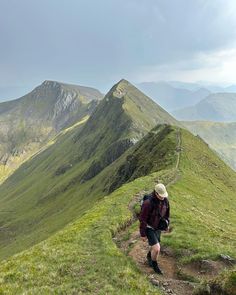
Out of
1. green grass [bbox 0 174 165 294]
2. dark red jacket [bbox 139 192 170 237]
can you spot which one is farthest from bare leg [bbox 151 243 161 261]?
green grass [bbox 0 174 165 294]

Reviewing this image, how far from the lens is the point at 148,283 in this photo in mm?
16500

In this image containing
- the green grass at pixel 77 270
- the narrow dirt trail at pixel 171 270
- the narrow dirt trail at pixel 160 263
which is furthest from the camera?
the narrow dirt trail at pixel 171 270

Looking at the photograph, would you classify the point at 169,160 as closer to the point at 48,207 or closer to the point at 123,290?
the point at 123,290

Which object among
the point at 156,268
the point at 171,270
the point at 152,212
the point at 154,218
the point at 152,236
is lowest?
the point at 171,270

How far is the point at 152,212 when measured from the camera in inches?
711

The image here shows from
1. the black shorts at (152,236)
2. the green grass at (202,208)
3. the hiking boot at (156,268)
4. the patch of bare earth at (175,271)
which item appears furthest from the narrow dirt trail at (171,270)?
the black shorts at (152,236)

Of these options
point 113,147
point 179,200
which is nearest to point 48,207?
point 113,147

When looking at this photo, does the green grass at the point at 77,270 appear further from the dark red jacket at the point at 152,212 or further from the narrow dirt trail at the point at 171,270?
the dark red jacket at the point at 152,212

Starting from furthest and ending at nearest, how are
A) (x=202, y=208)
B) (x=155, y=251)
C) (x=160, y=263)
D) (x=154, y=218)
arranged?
(x=202, y=208) < (x=160, y=263) < (x=154, y=218) < (x=155, y=251)

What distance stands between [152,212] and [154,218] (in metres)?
0.36

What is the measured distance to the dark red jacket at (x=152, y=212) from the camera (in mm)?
17844

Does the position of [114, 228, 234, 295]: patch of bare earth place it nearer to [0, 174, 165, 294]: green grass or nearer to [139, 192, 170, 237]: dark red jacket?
[0, 174, 165, 294]: green grass

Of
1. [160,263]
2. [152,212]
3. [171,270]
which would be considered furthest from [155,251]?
[160,263]

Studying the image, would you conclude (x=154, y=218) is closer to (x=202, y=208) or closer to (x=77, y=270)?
(x=77, y=270)
